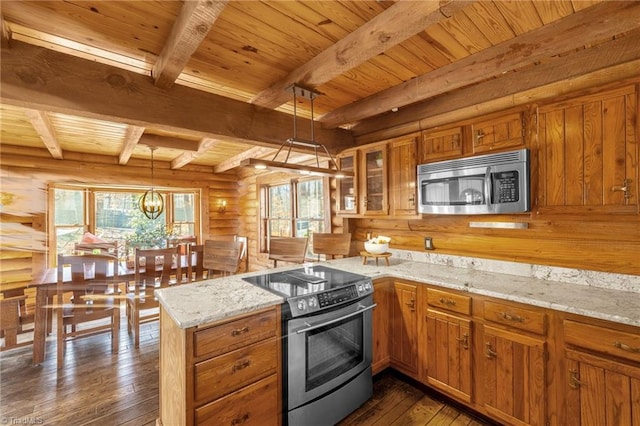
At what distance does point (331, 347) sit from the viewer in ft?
6.70

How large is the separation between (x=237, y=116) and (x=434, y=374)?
277 centimetres

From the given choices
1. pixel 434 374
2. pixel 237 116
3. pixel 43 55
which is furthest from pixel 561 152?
pixel 43 55

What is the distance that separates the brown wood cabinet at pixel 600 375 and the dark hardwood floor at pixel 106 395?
2.38 ft

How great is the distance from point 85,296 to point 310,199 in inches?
121

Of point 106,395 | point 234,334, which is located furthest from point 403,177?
point 106,395

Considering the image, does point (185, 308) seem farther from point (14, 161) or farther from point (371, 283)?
point (14, 161)

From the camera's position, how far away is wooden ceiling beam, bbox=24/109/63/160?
102 inches

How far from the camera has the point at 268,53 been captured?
1891 mm

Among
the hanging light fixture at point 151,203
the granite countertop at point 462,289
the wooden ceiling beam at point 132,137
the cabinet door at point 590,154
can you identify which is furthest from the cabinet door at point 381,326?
the hanging light fixture at point 151,203

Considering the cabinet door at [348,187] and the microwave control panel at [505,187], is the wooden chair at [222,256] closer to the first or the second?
the cabinet door at [348,187]

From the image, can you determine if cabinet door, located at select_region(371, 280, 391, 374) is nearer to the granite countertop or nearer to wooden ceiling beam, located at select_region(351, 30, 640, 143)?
the granite countertop

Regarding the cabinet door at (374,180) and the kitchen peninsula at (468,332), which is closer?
the kitchen peninsula at (468,332)

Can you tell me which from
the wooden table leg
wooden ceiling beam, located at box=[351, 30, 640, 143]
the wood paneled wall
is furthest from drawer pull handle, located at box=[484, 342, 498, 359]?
the wood paneled wall

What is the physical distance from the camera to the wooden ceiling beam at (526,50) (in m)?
1.52
